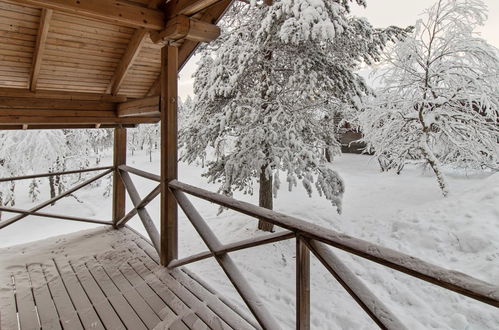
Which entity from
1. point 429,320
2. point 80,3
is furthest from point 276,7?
point 429,320

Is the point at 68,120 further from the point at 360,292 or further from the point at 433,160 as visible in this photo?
the point at 433,160

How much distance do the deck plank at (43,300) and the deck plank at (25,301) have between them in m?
0.04

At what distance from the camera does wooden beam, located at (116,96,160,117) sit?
11.2ft

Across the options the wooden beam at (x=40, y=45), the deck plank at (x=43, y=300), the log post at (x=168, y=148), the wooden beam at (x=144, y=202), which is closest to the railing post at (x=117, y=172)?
the wooden beam at (x=144, y=202)

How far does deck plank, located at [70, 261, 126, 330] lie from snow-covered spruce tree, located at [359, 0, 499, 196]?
857 cm

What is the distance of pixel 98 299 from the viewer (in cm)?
275

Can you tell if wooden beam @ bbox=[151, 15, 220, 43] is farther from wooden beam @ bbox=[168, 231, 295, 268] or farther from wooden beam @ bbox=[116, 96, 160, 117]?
wooden beam @ bbox=[168, 231, 295, 268]

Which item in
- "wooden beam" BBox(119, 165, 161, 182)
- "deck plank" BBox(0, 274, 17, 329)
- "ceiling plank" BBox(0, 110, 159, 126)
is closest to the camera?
"deck plank" BBox(0, 274, 17, 329)

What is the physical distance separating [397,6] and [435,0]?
3.39ft

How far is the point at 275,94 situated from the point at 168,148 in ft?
11.5

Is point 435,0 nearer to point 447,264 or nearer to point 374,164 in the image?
point 447,264

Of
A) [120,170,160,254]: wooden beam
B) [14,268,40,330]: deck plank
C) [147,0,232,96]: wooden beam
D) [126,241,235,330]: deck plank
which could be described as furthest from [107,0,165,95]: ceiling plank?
[14,268,40,330]: deck plank

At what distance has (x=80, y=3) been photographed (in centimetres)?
249

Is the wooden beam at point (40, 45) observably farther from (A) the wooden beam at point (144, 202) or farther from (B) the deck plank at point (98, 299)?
(B) the deck plank at point (98, 299)
